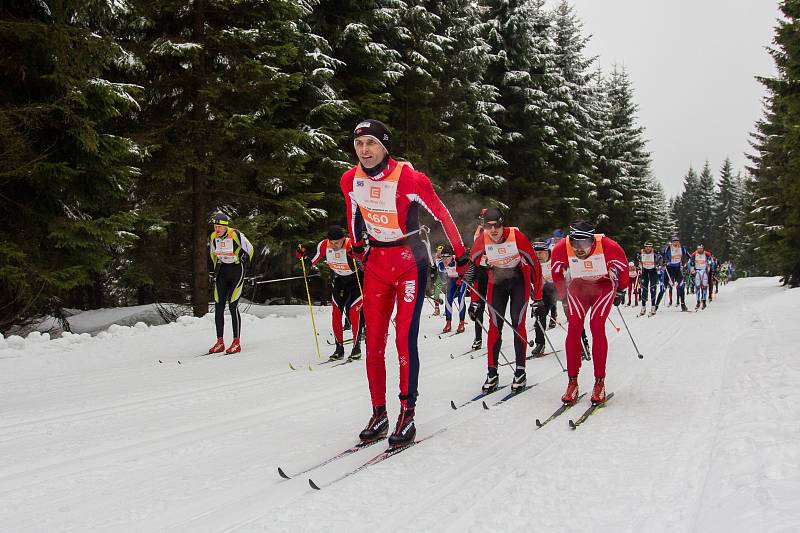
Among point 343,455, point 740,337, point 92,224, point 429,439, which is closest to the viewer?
point 343,455

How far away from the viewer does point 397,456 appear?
4.26 metres

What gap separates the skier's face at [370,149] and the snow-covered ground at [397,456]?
2.38 m

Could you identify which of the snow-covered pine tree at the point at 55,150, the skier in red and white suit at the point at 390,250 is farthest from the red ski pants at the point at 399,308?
the snow-covered pine tree at the point at 55,150

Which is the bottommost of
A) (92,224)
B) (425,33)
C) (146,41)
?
(92,224)

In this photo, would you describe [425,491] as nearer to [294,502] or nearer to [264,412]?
[294,502]

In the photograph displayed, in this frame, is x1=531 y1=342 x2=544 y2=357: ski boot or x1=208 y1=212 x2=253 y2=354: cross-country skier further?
x1=208 y1=212 x2=253 y2=354: cross-country skier

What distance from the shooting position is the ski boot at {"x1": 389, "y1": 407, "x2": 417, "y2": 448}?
175 inches

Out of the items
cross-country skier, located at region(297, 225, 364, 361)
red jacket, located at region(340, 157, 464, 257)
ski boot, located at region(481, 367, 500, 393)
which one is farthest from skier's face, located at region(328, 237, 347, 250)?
red jacket, located at region(340, 157, 464, 257)

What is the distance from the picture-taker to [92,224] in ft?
32.8

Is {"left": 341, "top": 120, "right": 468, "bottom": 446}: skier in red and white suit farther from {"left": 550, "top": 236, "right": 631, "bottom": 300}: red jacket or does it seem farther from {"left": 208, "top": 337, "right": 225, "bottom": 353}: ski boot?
{"left": 208, "top": 337, "right": 225, "bottom": 353}: ski boot

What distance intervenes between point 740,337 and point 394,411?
849 cm

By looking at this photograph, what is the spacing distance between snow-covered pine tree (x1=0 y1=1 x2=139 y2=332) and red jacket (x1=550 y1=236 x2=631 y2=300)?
8.03 metres

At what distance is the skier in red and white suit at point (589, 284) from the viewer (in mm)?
6078

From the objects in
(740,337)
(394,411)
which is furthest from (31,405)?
(740,337)
